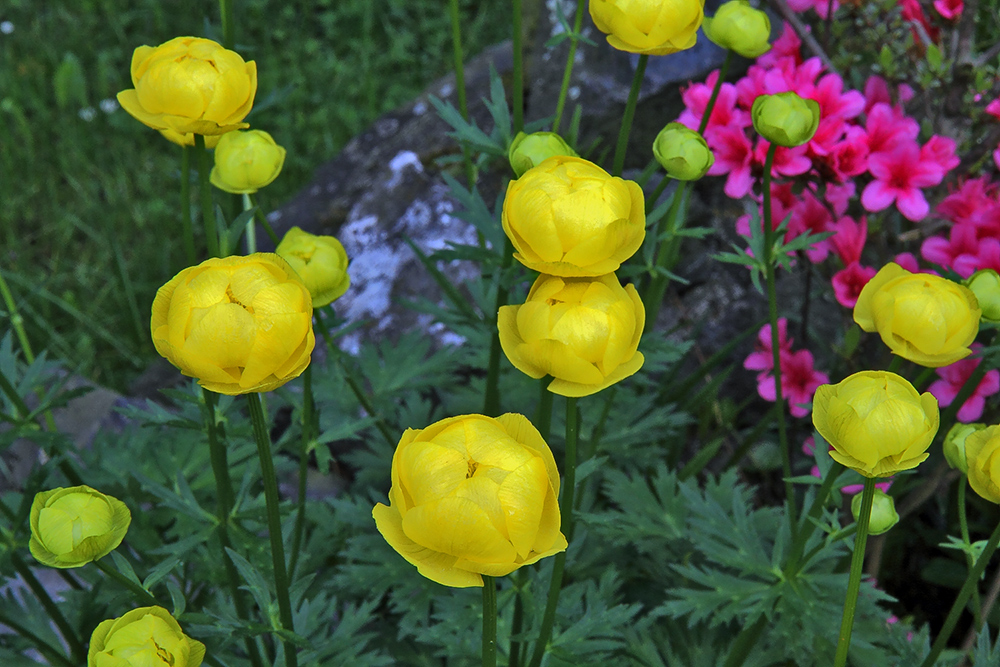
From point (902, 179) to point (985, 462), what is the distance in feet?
2.33

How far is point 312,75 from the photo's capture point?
2896mm

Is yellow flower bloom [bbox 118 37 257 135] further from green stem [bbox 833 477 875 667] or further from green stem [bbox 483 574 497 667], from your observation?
green stem [bbox 833 477 875 667]

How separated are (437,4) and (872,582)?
2.49 metres

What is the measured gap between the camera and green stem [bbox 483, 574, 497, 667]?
645mm

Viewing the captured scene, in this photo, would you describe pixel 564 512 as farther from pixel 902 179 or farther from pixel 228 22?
pixel 902 179

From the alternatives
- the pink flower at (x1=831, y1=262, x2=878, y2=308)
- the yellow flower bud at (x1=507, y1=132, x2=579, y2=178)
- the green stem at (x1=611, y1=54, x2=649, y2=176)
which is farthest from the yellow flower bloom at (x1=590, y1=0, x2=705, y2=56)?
the pink flower at (x1=831, y1=262, x2=878, y2=308)

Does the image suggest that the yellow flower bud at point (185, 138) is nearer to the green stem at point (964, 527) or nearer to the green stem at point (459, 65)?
the green stem at point (459, 65)

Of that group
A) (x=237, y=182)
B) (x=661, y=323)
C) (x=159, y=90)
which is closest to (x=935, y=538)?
(x=661, y=323)

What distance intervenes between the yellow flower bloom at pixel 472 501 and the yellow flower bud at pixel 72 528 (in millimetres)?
270

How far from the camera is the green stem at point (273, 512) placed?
0.78 m

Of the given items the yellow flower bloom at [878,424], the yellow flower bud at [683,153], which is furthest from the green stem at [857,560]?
the yellow flower bud at [683,153]

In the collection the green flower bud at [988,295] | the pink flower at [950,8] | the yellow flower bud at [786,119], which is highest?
the yellow flower bud at [786,119]

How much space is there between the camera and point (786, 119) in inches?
35.6

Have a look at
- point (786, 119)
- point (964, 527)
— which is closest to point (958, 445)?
point (964, 527)
